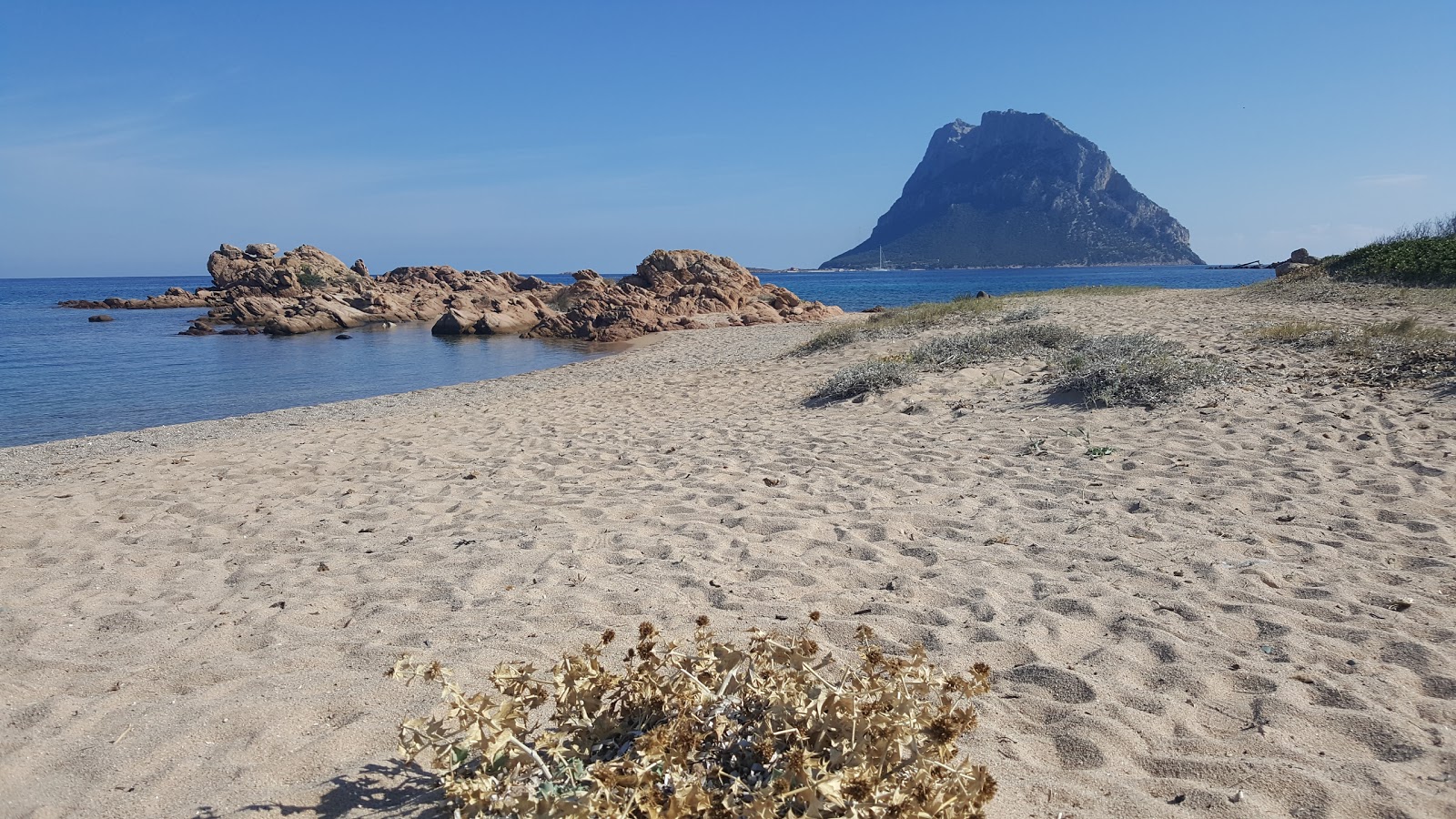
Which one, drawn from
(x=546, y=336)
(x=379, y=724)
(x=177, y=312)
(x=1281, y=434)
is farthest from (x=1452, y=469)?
(x=177, y=312)

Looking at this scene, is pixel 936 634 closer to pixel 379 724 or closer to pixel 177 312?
pixel 379 724

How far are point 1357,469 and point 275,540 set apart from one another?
7072mm

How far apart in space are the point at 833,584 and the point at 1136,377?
5195 millimetres

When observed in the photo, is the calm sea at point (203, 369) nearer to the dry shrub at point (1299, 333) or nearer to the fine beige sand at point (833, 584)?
the fine beige sand at point (833, 584)

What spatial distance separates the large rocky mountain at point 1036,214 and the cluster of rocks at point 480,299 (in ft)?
394

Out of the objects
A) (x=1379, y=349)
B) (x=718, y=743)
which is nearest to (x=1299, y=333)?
(x=1379, y=349)

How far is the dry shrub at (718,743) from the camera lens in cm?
168

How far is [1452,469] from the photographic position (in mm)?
5133

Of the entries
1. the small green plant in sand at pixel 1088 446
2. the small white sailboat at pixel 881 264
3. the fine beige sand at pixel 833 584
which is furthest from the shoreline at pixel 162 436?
the small white sailboat at pixel 881 264

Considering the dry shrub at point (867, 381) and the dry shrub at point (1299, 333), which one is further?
the dry shrub at point (1299, 333)

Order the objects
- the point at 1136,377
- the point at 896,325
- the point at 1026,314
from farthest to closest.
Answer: the point at 896,325, the point at 1026,314, the point at 1136,377

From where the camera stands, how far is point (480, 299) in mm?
39438

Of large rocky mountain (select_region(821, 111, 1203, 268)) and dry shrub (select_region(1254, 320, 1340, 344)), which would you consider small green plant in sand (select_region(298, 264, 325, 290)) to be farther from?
large rocky mountain (select_region(821, 111, 1203, 268))

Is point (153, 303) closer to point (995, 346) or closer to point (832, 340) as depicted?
point (832, 340)
